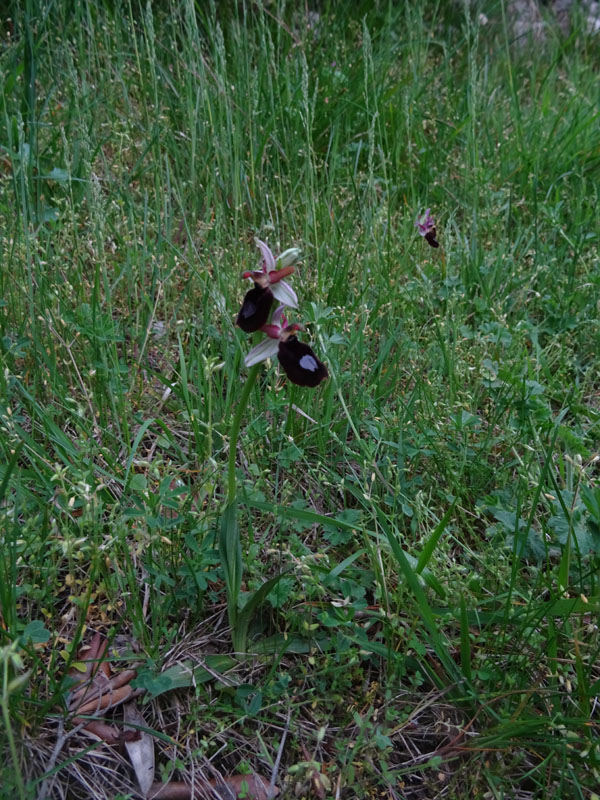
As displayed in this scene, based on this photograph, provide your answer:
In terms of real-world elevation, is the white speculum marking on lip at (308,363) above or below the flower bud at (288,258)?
below

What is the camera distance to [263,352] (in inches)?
53.0

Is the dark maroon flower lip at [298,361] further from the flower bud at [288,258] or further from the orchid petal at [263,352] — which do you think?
the flower bud at [288,258]

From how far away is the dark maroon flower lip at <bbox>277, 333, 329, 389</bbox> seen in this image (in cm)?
133

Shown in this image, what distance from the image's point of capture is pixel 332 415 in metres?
2.10

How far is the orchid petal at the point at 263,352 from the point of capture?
1.34 m

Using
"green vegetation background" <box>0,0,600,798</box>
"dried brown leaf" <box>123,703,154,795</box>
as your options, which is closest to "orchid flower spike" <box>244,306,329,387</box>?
"green vegetation background" <box>0,0,600,798</box>

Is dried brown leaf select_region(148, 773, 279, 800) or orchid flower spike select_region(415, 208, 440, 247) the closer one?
dried brown leaf select_region(148, 773, 279, 800)

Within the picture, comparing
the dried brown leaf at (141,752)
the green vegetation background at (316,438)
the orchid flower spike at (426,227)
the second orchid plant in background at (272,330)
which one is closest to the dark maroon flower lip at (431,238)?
the orchid flower spike at (426,227)

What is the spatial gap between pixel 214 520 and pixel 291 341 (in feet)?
1.96

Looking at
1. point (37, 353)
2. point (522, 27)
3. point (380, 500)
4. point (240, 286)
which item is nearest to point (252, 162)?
point (240, 286)

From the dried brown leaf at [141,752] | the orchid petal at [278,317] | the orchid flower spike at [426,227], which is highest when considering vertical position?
the orchid petal at [278,317]

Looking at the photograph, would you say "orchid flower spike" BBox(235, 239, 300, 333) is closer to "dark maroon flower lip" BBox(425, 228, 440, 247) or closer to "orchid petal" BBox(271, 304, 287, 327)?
"orchid petal" BBox(271, 304, 287, 327)

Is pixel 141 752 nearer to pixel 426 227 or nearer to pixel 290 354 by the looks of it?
pixel 290 354

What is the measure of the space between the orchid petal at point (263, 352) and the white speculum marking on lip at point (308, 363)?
2.3 inches
